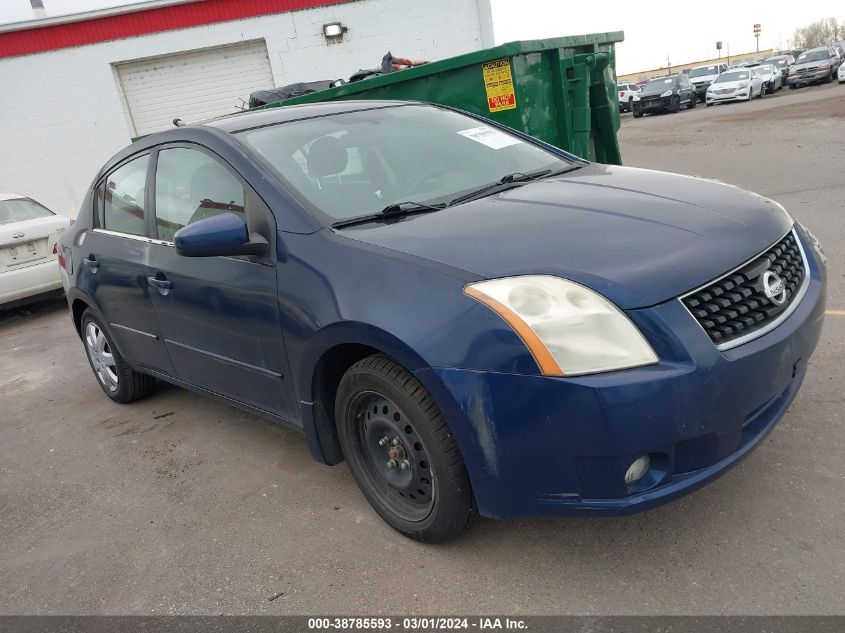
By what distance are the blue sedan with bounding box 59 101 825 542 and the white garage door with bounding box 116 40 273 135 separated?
11.4 meters

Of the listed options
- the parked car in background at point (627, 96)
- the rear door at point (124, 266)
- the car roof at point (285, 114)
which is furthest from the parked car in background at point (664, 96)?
the rear door at point (124, 266)

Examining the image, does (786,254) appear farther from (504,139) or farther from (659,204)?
(504,139)

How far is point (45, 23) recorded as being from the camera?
535 inches

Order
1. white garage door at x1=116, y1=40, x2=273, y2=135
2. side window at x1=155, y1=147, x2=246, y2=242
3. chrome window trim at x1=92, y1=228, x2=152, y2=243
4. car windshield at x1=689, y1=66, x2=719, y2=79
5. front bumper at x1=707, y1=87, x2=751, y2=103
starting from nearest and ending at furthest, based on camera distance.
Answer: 1. side window at x1=155, y1=147, x2=246, y2=242
2. chrome window trim at x1=92, y1=228, x2=152, y2=243
3. white garage door at x1=116, y1=40, x2=273, y2=135
4. front bumper at x1=707, y1=87, x2=751, y2=103
5. car windshield at x1=689, y1=66, x2=719, y2=79

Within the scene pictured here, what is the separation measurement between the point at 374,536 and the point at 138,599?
2.96ft

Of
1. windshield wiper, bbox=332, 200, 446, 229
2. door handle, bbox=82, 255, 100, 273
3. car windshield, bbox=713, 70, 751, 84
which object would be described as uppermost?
windshield wiper, bbox=332, 200, 446, 229

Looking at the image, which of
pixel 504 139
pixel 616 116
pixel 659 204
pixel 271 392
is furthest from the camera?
pixel 616 116

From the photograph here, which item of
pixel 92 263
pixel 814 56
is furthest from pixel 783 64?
pixel 92 263

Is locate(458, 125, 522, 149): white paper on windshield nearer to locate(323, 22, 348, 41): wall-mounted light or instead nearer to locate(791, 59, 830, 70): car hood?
locate(323, 22, 348, 41): wall-mounted light

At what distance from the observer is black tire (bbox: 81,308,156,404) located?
4504 millimetres

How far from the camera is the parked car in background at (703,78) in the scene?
114 ft

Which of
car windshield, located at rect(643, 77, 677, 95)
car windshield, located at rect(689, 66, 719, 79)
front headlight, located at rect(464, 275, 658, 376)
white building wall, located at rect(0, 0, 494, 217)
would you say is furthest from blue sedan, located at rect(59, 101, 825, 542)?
car windshield, located at rect(689, 66, 719, 79)

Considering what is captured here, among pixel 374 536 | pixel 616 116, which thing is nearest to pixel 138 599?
pixel 374 536

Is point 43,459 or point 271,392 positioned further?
point 43,459
